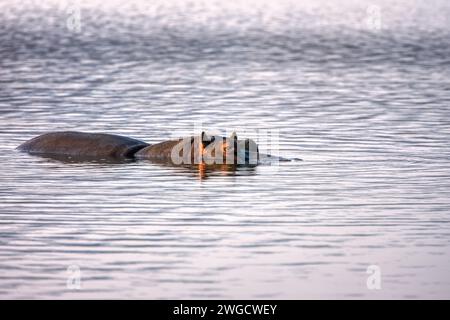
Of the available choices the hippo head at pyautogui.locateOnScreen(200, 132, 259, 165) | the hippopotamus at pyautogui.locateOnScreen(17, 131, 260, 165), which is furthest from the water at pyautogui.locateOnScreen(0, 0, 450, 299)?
the hippo head at pyautogui.locateOnScreen(200, 132, 259, 165)

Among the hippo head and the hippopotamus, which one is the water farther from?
the hippo head

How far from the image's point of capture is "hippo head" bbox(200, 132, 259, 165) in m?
26.4

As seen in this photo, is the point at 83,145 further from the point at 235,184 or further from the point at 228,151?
the point at 235,184

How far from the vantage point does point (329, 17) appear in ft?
275

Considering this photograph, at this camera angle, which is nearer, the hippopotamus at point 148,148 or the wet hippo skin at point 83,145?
the hippopotamus at point 148,148

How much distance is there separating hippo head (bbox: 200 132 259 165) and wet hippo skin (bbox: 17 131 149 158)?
1523mm

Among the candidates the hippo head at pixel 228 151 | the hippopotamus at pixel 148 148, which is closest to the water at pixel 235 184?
the hippopotamus at pixel 148 148

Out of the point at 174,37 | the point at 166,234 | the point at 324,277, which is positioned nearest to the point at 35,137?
the point at 166,234

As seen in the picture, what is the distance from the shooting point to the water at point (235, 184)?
57.3ft

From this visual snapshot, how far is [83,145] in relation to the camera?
91.5 feet

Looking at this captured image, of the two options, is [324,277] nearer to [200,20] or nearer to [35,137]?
[35,137]

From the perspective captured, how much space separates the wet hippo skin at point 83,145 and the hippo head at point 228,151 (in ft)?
5.00

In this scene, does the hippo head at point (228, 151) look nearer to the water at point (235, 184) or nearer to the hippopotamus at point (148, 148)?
the hippopotamus at point (148, 148)
